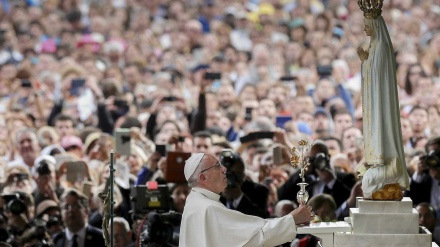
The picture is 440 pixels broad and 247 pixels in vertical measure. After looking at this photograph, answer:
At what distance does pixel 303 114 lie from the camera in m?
Result: 25.8

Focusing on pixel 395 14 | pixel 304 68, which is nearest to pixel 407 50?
pixel 304 68

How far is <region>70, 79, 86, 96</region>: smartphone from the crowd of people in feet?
0.07

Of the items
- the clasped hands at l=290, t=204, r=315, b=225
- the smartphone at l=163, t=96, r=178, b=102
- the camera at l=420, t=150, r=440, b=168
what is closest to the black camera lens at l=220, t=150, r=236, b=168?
the camera at l=420, t=150, r=440, b=168

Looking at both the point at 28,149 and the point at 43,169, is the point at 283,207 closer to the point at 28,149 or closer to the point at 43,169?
the point at 43,169

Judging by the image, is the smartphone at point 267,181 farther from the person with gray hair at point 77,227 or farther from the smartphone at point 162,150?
the person with gray hair at point 77,227

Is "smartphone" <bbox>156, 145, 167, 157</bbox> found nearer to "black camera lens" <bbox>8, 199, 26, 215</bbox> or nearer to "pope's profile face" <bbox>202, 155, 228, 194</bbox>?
"black camera lens" <bbox>8, 199, 26, 215</bbox>

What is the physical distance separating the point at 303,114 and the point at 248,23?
30.1 ft

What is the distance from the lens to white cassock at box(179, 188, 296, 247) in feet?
43.5

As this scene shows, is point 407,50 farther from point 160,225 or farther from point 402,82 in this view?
point 160,225

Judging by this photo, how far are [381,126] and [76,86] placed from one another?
15319 mm

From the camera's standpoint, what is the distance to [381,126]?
1395cm

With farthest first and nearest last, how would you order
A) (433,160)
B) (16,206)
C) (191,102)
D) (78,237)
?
(191,102)
(16,206)
(433,160)
(78,237)

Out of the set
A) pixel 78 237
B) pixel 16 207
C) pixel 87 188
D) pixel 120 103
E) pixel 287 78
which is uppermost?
pixel 287 78

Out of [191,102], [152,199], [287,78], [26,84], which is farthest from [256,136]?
[26,84]
